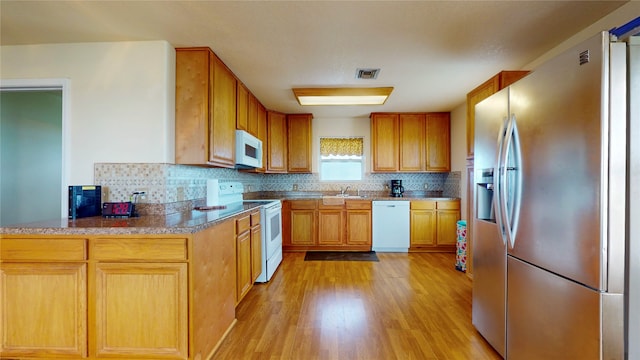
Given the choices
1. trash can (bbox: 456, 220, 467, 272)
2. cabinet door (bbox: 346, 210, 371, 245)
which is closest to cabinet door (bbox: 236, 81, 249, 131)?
cabinet door (bbox: 346, 210, 371, 245)

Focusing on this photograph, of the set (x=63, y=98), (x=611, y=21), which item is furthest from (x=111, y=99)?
(x=611, y=21)

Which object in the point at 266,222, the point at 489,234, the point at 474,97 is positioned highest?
the point at 474,97

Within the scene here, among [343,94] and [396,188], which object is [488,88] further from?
[396,188]

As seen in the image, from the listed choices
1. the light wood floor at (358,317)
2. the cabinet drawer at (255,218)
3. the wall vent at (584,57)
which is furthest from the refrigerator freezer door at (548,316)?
the cabinet drawer at (255,218)

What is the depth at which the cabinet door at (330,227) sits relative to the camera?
14.8 ft

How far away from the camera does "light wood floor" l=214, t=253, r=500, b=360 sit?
6.27 ft

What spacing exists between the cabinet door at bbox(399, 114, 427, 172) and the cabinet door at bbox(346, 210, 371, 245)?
1058 millimetres

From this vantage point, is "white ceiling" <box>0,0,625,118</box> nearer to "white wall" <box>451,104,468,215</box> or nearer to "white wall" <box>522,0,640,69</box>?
"white wall" <box>522,0,640,69</box>

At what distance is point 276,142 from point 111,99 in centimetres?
260

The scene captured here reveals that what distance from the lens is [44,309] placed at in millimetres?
1651

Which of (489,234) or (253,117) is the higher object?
(253,117)

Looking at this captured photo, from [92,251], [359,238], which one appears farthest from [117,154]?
[359,238]

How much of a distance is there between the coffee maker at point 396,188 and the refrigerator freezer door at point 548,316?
10.3 feet

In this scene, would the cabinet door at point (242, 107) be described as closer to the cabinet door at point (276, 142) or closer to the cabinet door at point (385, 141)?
the cabinet door at point (276, 142)
